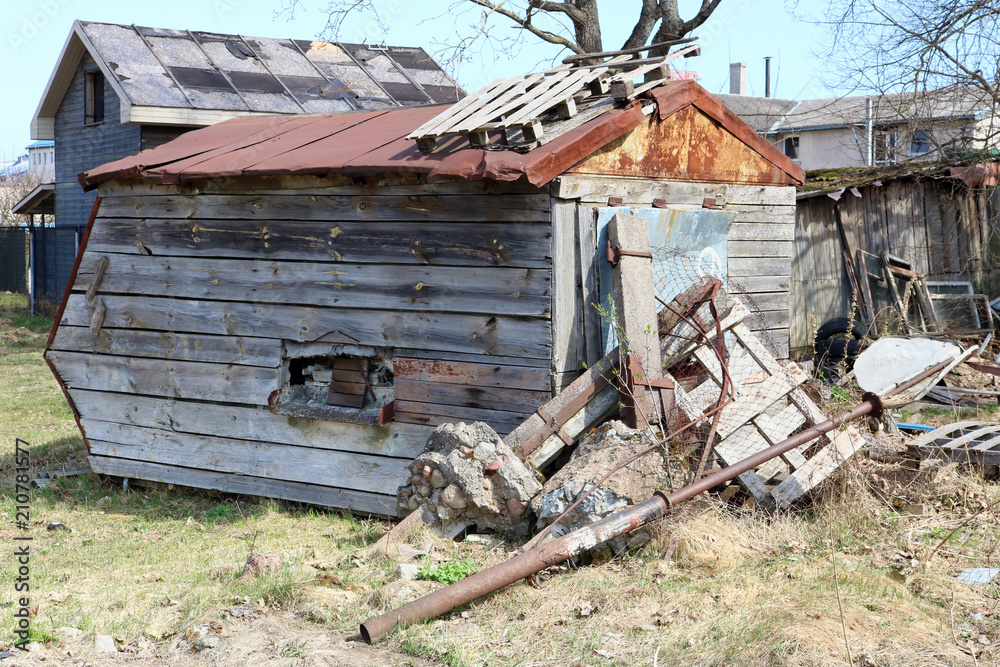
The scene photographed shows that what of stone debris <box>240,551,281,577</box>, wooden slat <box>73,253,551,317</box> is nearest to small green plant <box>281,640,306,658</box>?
stone debris <box>240,551,281,577</box>

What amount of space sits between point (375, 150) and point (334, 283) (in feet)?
3.45

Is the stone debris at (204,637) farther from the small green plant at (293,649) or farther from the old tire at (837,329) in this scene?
the old tire at (837,329)

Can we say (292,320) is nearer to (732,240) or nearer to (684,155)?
(684,155)

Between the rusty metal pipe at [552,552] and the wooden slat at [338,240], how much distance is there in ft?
6.01

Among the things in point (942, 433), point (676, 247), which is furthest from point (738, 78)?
point (942, 433)

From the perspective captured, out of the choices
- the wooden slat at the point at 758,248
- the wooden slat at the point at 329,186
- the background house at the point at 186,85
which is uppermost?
the background house at the point at 186,85

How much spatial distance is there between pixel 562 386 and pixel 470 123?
190cm

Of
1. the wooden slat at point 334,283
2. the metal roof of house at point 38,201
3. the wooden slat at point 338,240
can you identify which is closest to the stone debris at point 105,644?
the wooden slat at point 334,283

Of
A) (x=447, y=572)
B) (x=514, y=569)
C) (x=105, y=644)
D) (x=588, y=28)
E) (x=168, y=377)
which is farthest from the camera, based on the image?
(x=588, y=28)

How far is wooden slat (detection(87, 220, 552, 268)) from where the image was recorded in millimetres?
5903

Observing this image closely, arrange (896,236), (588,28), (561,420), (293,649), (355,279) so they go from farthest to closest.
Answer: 1. (588,28)
2. (896,236)
3. (355,279)
4. (561,420)
5. (293,649)

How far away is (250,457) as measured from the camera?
7238 mm

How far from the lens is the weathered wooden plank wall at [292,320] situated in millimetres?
6008

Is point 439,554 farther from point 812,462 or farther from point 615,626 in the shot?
point 812,462
